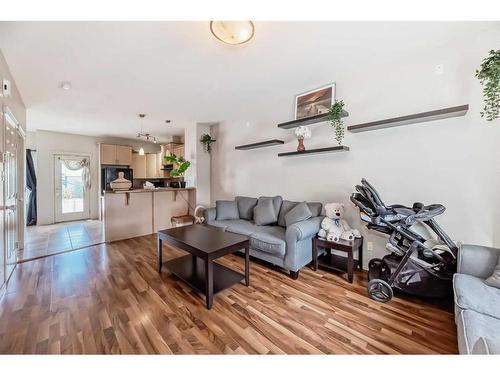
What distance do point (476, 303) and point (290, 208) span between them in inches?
80.2

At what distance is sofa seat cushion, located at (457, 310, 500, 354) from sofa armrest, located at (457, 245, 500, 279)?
23.5 inches

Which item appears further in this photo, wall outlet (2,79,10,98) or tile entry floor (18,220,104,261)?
tile entry floor (18,220,104,261)

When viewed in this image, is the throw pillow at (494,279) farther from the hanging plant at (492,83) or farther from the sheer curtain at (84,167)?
the sheer curtain at (84,167)

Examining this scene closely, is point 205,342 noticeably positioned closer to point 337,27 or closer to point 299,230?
point 299,230

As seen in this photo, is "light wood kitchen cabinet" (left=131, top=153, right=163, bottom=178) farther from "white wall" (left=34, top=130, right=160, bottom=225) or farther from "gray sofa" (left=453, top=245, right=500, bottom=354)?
"gray sofa" (left=453, top=245, right=500, bottom=354)

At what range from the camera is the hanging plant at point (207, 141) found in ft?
15.8

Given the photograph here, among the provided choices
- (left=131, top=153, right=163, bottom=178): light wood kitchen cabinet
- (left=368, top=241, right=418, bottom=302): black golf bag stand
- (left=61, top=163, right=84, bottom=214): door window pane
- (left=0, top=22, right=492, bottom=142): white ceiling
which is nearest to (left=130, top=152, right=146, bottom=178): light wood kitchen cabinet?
(left=131, top=153, right=163, bottom=178): light wood kitchen cabinet

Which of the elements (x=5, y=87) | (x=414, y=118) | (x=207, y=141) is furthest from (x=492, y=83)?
(x=5, y=87)

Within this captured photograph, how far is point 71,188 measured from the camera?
19.6 feet

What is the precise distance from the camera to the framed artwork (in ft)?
9.50

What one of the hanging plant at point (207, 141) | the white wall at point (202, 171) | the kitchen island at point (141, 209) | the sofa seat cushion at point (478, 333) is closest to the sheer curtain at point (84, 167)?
the kitchen island at point (141, 209)

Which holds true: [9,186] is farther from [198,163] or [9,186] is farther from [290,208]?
[290,208]

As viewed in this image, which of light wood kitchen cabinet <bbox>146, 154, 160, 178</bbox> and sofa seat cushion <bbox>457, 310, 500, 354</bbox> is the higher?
light wood kitchen cabinet <bbox>146, 154, 160, 178</bbox>

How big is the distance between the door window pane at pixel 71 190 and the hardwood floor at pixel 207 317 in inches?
163
